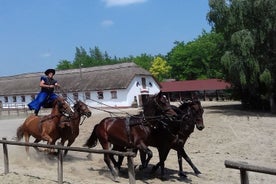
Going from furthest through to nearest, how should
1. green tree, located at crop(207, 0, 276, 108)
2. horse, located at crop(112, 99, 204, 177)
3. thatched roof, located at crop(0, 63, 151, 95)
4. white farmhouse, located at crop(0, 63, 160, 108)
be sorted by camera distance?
thatched roof, located at crop(0, 63, 151, 95), white farmhouse, located at crop(0, 63, 160, 108), green tree, located at crop(207, 0, 276, 108), horse, located at crop(112, 99, 204, 177)

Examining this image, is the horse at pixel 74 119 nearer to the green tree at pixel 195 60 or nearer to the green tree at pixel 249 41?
the green tree at pixel 249 41

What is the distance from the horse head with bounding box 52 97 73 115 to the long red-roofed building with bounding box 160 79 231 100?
51110 millimetres

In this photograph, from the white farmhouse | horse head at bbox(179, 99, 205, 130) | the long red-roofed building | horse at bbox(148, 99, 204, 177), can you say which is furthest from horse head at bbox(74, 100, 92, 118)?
the long red-roofed building

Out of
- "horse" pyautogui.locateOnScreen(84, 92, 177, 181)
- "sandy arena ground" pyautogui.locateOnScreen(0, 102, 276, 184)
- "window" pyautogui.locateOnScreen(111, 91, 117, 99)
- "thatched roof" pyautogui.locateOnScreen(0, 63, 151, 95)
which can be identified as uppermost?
"thatched roof" pyautogui.locateOnScreen(0, 63, 151, 95)

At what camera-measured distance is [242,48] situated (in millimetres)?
32312

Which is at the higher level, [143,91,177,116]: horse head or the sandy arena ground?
[143,91,177,116]: horse head

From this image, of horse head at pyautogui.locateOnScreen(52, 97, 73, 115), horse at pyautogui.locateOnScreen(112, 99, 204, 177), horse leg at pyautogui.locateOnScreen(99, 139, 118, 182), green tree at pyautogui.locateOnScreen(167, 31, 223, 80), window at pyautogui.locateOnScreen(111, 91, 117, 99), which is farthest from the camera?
green tree at pyautogui.locateOnScreen(167, 31, 223, 80)

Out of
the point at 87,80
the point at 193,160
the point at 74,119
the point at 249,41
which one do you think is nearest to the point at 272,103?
the point at 249,41

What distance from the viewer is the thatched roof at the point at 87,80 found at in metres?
53.9

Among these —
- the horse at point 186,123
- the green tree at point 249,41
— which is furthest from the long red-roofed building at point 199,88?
the horse at point 186,123

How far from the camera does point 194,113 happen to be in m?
10.5

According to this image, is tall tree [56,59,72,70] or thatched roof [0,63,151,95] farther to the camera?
tall tree [56,59,72,70]

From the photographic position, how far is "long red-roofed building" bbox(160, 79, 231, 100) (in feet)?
208

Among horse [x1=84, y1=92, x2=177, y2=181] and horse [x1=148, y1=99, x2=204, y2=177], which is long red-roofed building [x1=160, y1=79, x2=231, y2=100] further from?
horse [x1=84, y1=92, x2=177, y2=181]
